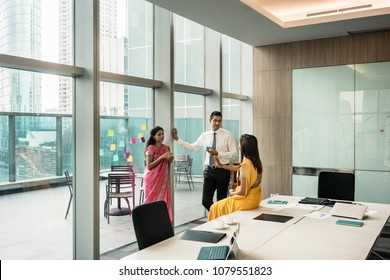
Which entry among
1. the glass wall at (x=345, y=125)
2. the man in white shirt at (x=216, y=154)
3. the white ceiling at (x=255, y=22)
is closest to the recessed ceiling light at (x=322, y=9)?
the white ceiling at (x=255, y=22)

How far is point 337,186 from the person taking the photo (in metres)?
4.46

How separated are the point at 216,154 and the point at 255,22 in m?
1.93

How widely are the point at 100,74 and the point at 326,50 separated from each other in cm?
394

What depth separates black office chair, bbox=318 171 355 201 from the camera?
4363 millimetres

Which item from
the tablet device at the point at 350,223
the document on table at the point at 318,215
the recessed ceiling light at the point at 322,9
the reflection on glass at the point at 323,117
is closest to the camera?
the tablet device at the point at 350,223

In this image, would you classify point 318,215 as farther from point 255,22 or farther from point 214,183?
point 255,22

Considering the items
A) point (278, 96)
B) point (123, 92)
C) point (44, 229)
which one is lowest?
point (44, 229)

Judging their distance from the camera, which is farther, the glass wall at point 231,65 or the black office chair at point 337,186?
the glass wall at point 231,65

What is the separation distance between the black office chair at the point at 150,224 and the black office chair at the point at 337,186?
8.18ft

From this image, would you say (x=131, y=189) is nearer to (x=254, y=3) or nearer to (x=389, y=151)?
(x=254, y=3)

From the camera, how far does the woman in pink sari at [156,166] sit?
4574 mm

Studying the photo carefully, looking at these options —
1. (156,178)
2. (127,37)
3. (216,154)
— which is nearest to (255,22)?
(127,37)

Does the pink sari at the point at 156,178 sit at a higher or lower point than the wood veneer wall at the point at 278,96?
lower

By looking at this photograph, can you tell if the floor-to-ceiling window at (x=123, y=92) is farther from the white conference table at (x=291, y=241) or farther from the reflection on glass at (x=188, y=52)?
the white conference table at (x=291, y=241)
